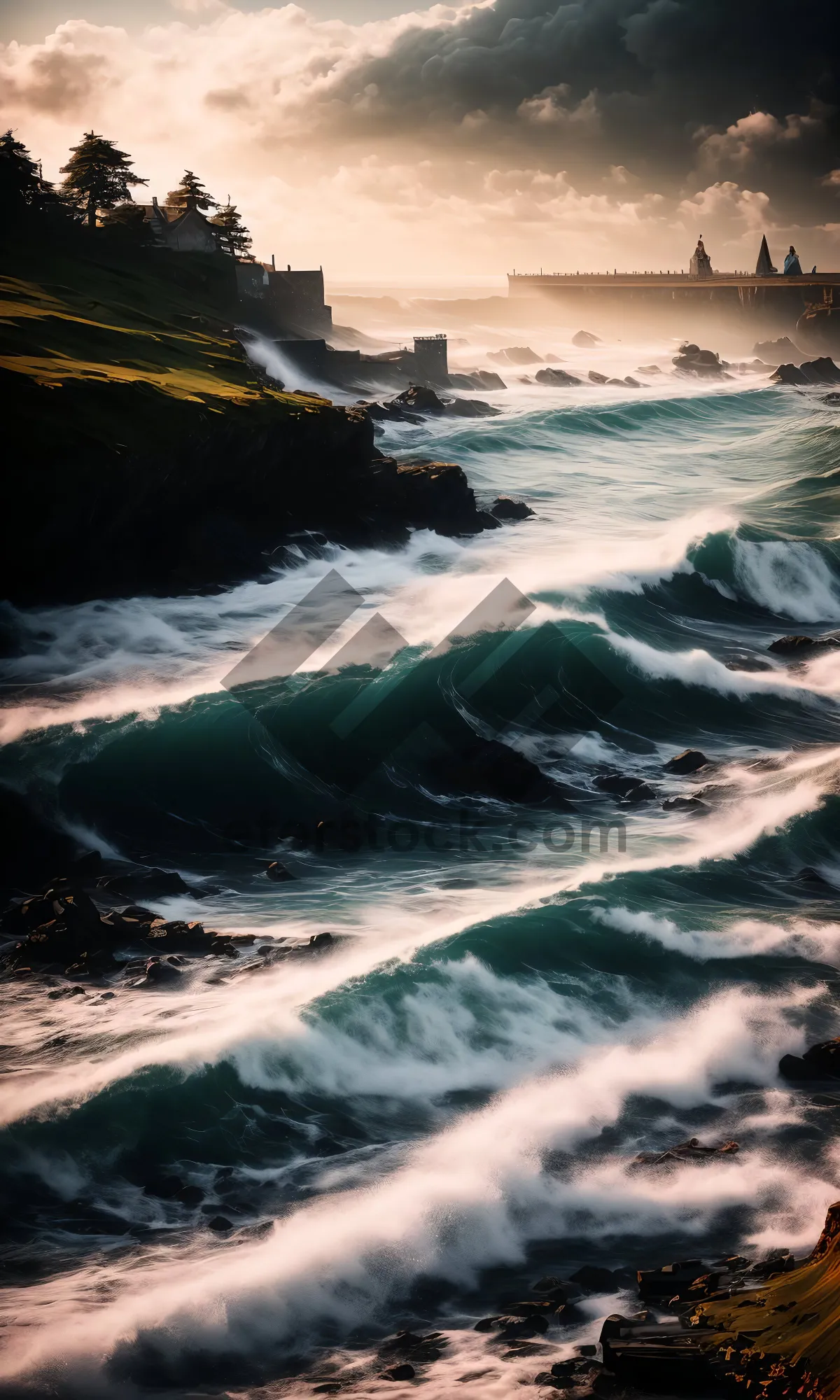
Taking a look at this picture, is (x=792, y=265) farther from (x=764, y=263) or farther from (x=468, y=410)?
(x=468, y=410)

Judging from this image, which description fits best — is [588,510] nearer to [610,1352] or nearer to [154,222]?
[154,222]

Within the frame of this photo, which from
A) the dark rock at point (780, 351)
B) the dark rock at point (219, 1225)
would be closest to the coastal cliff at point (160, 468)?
the dark rock at point (219, 1225)

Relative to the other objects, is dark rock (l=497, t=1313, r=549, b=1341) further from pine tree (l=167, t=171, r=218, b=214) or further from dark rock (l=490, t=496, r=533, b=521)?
pine tree (l=167, t=171, r=218, b=214)

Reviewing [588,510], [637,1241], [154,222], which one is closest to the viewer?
[637,1241]

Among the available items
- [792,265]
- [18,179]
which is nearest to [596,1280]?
[18,179]

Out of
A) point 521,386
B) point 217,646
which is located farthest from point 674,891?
point 521,386
